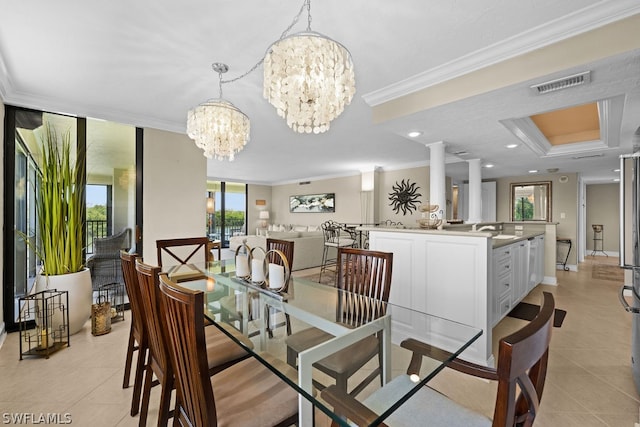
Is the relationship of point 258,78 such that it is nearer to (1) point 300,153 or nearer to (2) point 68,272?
(2) point 68,272

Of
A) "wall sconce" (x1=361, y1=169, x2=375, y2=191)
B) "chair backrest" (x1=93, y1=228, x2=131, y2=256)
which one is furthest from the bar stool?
"chair backrest" (x1=93, y1=228, x2=131, y2=256)

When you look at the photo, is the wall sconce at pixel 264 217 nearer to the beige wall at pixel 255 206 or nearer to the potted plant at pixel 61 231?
the beige wall at pixel 255 206

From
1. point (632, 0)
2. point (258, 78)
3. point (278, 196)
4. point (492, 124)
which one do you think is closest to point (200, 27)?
point (258, 78)

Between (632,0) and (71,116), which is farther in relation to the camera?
(71,116)

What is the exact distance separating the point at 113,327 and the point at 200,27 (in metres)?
2.97

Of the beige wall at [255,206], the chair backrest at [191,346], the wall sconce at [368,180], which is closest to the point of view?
the chair backrest at [191,346]

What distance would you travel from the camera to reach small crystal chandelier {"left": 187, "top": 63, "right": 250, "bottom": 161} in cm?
216

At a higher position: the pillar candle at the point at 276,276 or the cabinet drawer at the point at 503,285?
the pillar candle at the point at 276,276

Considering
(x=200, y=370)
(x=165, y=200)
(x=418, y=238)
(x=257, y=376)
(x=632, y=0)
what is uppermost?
(x=632, y=0)

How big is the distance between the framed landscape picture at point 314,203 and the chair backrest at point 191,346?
7.53m

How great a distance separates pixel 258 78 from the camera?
7.93 feet

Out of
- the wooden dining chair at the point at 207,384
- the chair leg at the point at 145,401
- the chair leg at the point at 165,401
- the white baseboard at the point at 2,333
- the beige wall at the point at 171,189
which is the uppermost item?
the beige wall at the point at 171,189

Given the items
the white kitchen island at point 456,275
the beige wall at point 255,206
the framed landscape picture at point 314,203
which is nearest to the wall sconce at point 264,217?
the beige wall at point 255,206

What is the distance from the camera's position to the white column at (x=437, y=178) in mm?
3543
